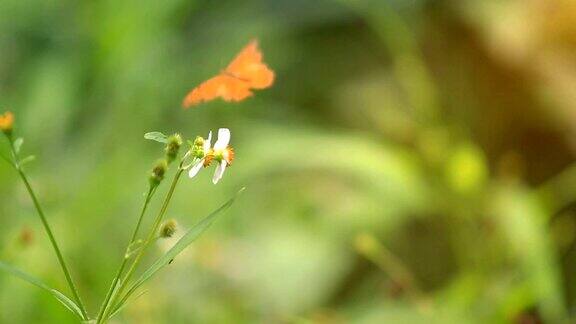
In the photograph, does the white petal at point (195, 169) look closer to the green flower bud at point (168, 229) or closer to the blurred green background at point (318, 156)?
the green flower bud at point (168, 229)

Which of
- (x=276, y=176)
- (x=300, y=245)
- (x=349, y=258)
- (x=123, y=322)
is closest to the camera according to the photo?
(x=123, y=322)

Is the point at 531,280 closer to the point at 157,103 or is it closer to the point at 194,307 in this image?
the point at 194,307

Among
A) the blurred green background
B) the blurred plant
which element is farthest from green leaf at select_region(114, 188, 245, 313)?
the blurred green background

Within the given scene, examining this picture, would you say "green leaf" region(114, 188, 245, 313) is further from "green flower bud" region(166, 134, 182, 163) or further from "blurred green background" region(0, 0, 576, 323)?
"blurred green background" region(0, 0, 576, 323)

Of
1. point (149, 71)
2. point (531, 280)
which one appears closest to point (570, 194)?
point (531, 280)

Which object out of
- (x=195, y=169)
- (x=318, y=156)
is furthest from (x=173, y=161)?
(x=318, y=156)

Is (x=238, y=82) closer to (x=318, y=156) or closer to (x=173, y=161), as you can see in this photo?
(x=173, y=161)
